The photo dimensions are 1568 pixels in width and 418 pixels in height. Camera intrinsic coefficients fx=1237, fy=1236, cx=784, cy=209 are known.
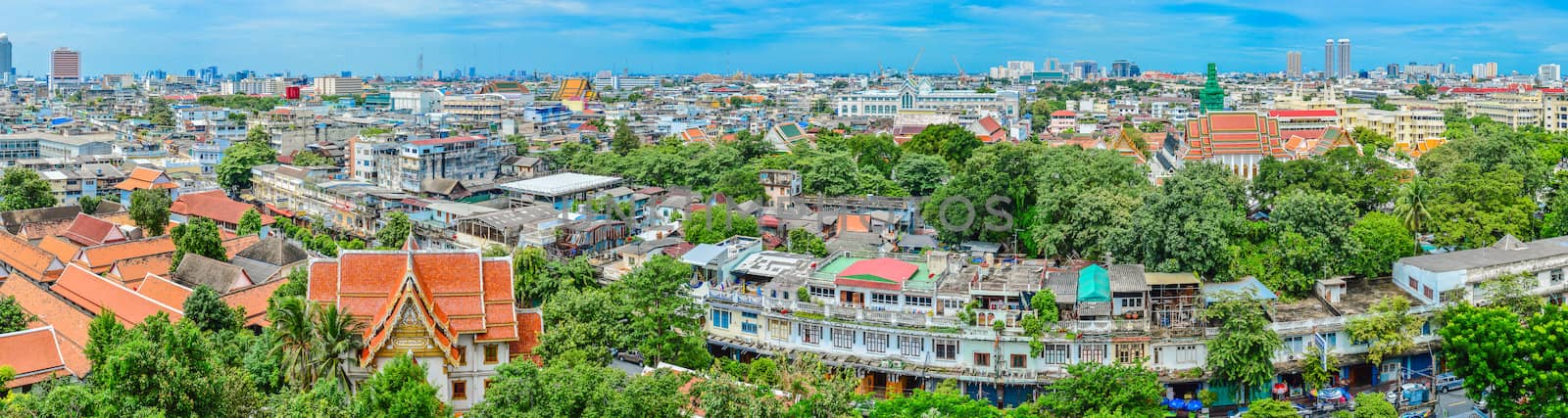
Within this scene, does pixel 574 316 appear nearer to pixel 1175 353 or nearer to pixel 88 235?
pixel 1175 353

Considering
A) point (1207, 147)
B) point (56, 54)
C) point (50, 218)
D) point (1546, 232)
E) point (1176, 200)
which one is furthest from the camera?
point (56, 54)

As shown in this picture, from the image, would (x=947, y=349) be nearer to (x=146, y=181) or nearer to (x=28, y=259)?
(x=28, y=259)

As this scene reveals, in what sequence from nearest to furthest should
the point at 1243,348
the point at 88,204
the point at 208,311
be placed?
1. the point at 1243,348
2. the point at 208,311
3. the point at 88,204

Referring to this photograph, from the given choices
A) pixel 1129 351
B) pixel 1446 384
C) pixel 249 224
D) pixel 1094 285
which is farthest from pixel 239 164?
pixel 1446 384

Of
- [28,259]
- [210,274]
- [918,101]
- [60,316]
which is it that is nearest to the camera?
[60,316]

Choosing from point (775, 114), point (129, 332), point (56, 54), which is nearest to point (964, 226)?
point (129, 332)

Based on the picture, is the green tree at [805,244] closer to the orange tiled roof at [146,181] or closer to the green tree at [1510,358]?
the green tree at [1510,358]

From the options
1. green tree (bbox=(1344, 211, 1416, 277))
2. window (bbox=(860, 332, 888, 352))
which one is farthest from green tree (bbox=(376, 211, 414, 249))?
green tree (bbox=(1344, 211, 1416, 277))
